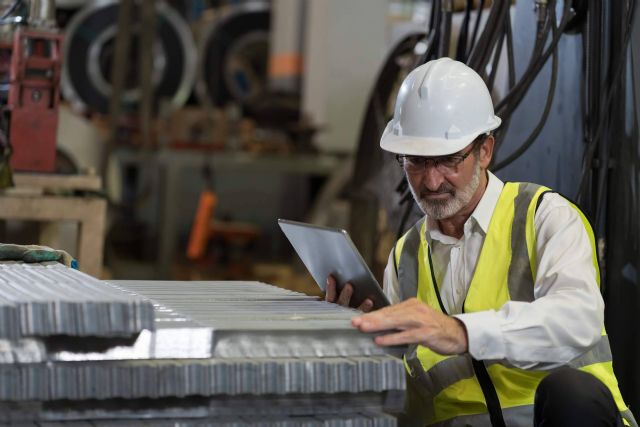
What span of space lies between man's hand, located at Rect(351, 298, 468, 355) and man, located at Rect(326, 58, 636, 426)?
0.32 feet

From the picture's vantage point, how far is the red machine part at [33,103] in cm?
455

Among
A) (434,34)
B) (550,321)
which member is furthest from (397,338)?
(434,34)

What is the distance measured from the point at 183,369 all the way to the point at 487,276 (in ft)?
3.04

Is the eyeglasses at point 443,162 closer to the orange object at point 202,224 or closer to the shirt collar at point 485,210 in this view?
the shirt collar at point 485,210

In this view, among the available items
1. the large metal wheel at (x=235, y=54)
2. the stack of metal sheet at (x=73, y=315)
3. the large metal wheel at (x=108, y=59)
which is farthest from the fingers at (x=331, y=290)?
the large metal wheel at (x=235, y=54)

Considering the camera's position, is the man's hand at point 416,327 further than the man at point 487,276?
No

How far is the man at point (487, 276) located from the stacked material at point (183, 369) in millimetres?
338

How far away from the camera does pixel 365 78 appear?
9844mm

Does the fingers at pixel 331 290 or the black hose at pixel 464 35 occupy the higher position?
the black hose at pixel 464 35

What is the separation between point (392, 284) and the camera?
2.78 metres

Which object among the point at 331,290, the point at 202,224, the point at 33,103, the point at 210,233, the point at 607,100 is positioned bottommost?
the point at 210,233

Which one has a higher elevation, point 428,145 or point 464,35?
point 464,35

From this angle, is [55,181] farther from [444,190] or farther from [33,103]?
[444,190]

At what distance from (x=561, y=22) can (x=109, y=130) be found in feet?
20.2
